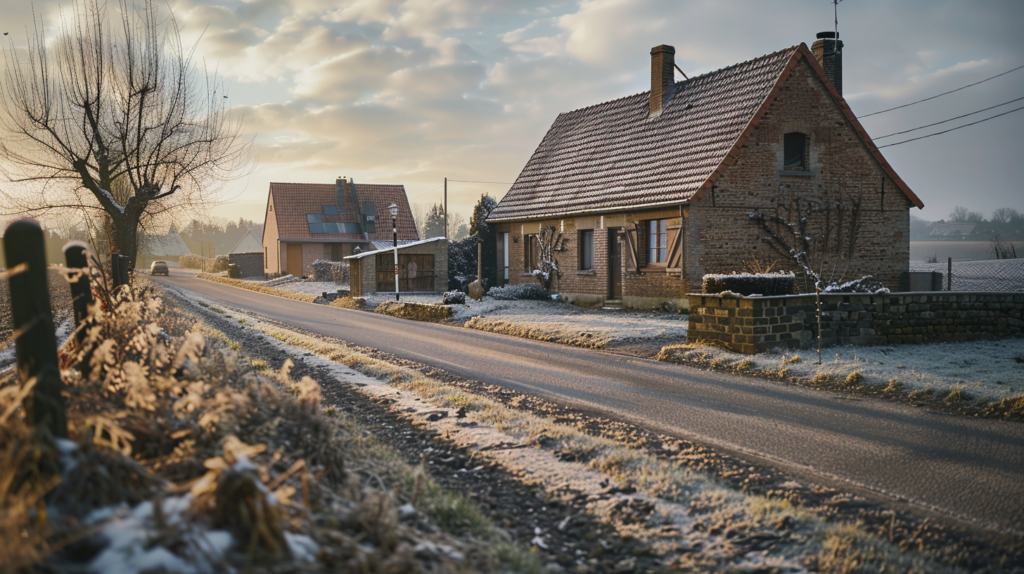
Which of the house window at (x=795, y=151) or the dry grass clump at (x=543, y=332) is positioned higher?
the house window at (x=795, y=151)

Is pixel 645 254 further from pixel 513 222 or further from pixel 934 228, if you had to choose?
pixel 934 228

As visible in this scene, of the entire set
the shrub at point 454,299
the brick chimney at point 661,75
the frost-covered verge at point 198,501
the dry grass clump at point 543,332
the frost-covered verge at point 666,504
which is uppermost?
the brick chimney at point 661,75

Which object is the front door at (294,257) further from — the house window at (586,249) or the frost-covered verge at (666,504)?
the frost-covered verge at (666,504)

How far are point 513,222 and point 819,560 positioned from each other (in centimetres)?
2164

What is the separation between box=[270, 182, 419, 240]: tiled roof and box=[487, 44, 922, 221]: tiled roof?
24.2m

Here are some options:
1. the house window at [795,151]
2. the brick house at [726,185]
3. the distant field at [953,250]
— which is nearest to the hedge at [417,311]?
the brick house at [726,185]

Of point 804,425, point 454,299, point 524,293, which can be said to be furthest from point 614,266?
point 804,425

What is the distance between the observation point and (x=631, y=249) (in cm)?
1938

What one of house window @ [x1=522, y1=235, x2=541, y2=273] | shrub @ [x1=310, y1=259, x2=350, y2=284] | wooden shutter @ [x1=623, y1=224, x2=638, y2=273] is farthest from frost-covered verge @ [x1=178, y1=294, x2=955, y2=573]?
shrub @ [x1=310, y1=259, x2=350, y2=284]

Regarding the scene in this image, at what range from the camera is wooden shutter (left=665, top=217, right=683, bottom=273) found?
17.6 meters

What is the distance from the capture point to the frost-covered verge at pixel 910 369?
7377 mm

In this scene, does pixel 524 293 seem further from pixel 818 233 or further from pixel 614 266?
pixel 818 233

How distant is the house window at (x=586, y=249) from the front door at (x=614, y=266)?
101 centimetres

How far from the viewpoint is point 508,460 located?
5188 millimetres
